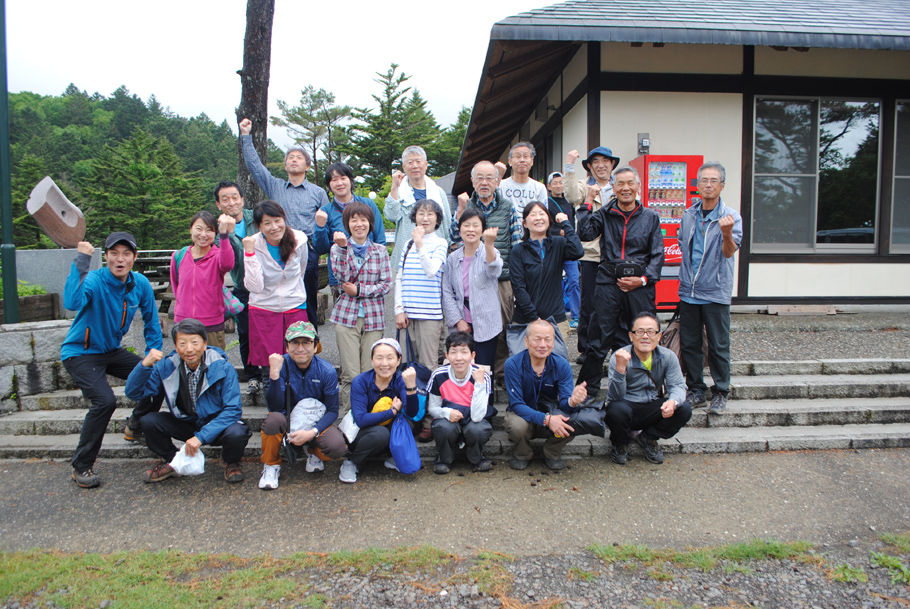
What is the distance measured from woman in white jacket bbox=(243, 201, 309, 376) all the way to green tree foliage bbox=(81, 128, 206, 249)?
96.9 ft

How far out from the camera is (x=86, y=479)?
3773mm

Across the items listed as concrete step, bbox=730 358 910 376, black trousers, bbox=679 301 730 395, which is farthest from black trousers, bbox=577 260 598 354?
concrete step, bbox=730 358 910 376

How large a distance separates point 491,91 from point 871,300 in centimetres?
637

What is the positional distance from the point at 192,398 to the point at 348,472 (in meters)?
1.22

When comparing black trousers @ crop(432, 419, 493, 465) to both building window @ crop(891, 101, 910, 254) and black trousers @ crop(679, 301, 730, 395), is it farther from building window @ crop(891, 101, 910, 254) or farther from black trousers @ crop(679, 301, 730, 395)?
building window @ crop(891, 101, 910, 254)

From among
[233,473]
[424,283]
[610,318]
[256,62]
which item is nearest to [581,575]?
[610,318]

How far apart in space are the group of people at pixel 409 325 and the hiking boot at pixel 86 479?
0.05 ft

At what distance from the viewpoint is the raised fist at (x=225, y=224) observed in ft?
13.7

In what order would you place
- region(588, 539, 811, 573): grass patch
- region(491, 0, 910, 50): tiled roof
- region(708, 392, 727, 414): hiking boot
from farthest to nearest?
region(491, 0, 910, 50): tiled roof, region(708, 392, 727, 414): hiking boot, region(588, 539, 811, 573): grass patch

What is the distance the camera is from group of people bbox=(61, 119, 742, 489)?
3797 mm

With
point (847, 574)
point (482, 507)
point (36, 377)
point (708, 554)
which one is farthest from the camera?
point (36, 377)

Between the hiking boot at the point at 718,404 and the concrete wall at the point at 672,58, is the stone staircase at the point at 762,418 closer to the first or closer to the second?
the hiking boot at the point at 718,404

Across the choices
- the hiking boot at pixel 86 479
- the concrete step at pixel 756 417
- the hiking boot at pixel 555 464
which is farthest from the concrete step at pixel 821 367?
the hiking boot at pixel 86 479

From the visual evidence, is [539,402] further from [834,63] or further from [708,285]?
[834,63]
